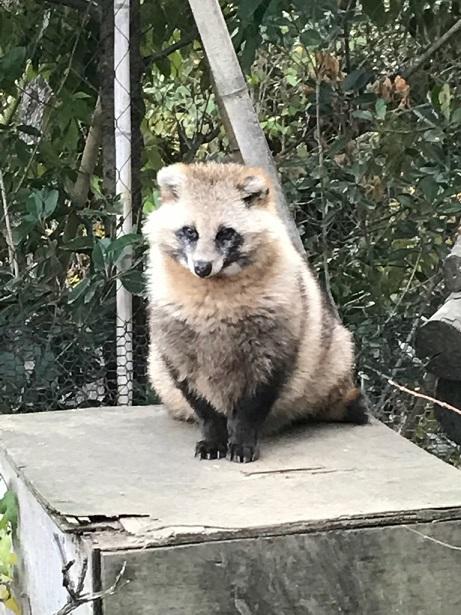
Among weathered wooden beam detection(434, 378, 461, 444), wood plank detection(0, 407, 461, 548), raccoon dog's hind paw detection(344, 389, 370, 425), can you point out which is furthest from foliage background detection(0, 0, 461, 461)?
raccoon dog's hind paw detection(344, 389, 370, 425)

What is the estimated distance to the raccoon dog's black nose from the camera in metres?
2.21

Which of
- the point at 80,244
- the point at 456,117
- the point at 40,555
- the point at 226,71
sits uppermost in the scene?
the point at 226,71

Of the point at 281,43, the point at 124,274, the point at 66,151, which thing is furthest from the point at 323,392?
the point at 66,151

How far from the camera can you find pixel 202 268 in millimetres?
2211

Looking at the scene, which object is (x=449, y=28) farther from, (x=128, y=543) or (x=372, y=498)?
(x=128, y=543)

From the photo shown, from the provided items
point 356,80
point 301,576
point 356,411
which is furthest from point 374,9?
point 301,576

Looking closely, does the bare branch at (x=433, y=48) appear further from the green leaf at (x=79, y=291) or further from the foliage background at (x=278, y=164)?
the green leaf at (x=79, y=291)

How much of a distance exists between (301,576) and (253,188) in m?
0.93

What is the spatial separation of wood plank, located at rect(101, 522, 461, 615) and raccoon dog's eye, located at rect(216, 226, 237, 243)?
0.76 metres

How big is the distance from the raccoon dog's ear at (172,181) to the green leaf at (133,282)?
793mm

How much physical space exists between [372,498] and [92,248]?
1.62 metres

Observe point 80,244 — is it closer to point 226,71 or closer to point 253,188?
point 226,71

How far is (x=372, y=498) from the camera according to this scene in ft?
6.43

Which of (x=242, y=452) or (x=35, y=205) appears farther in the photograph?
(x=35, y=205)
